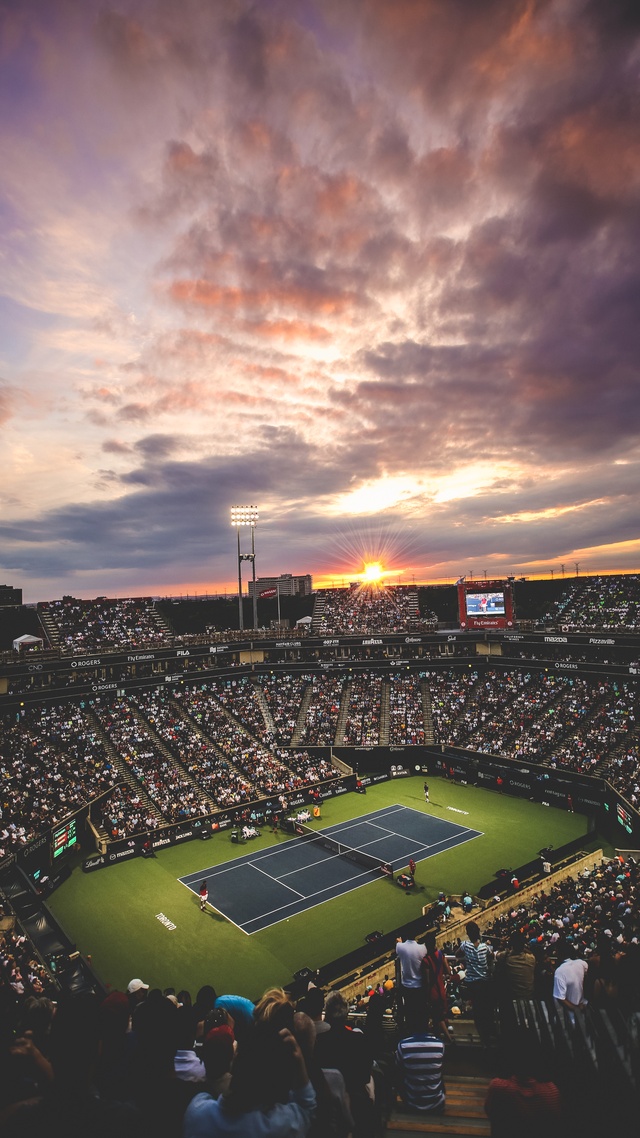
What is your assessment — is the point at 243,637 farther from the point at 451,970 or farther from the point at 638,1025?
the point at 638,1025

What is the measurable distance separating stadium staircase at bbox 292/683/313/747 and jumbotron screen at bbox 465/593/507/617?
58.4ft

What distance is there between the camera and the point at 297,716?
53.7 m

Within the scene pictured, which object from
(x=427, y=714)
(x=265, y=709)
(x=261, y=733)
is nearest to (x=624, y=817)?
(x=427, y=714)

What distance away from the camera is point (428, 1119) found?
6.55 metres

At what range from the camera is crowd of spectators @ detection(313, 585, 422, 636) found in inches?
2623

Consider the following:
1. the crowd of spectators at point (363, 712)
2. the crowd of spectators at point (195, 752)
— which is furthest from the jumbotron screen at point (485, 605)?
the crowd of spectators at point (195, 752)

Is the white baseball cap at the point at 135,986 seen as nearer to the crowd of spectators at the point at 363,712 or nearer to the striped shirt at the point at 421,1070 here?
the striped shirt at the point at 421,1070

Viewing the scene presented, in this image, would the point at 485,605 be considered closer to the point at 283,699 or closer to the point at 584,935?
the point at 283,699

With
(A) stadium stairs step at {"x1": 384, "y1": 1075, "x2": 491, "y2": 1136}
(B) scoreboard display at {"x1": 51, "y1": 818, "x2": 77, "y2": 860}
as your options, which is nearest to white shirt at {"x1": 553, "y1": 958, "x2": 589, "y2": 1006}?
(A) stadium stairs step at {"x1": 384, "y1": 1075, "x2": 491, "y2": 1136}

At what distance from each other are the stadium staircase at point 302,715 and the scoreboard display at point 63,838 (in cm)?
2005

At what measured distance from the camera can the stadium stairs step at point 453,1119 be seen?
620 centimetres

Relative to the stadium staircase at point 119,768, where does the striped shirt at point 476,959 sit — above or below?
above

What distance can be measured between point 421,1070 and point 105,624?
59734 mm

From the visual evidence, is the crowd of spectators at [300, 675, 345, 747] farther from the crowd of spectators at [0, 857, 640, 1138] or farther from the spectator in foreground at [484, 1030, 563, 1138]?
the spectator in foreground at [484, 1030, 563, 1138]
